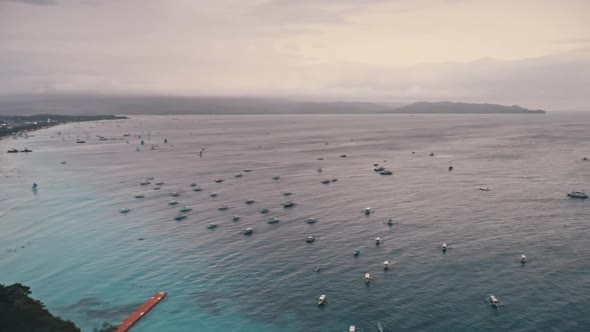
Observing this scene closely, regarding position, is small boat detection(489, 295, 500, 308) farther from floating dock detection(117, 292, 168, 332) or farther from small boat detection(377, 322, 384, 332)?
floating dock detection(117, 292, 168, 332)

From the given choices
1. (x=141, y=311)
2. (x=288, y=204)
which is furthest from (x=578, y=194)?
(x=141, y=311)

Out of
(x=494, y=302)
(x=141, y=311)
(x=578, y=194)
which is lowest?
(x=141, y=311)

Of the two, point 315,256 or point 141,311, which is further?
point 315,256

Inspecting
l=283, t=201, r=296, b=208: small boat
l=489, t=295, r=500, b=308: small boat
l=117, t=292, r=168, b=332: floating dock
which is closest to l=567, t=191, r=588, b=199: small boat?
l=489, t=295, r=500, b=308: small boat

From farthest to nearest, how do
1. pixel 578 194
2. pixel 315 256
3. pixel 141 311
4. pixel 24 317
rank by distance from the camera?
pixel 578 194 < pixel 315 256 < pixel 141 311 < pixel 24 317

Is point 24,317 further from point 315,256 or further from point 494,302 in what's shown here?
point 494,302

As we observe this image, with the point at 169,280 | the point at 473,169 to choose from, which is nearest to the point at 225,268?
the point at 169,280
